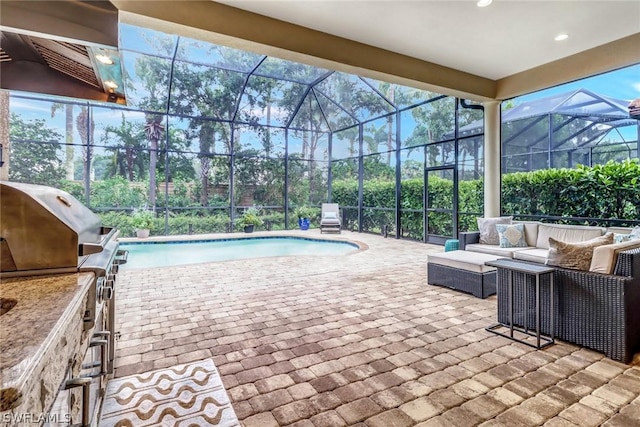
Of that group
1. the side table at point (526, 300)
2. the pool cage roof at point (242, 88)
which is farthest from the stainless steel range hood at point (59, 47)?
the pool cage roof at point (242, 88)

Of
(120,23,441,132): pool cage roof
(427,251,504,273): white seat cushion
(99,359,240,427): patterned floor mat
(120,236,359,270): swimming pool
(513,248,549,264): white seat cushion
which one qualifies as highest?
(120,23,441,132): pool cage roof

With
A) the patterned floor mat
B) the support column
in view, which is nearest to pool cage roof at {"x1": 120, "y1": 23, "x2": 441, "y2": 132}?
the support column

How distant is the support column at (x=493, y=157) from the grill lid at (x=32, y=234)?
22.4 ft

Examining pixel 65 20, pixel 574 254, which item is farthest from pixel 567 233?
pixel 65 20

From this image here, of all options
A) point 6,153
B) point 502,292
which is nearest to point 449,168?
point 502,292

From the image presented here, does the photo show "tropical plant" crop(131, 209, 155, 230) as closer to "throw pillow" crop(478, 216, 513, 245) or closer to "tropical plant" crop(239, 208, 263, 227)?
"tropical plant" crop(239, 208, 263, 227)

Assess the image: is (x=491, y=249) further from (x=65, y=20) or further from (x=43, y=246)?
(x=65, y=20)

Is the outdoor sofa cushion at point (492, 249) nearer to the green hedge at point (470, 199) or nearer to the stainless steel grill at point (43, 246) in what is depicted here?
the green hedge at point (470, 199)

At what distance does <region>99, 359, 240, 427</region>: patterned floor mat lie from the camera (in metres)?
1.86

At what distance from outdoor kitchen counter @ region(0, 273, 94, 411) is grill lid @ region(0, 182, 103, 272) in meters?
0.08

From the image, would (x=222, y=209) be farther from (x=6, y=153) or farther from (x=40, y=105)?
(x=6, y=153)

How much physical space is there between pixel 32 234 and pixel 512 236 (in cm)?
565

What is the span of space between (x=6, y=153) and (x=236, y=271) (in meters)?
3.48

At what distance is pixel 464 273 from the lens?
4.29 meters
